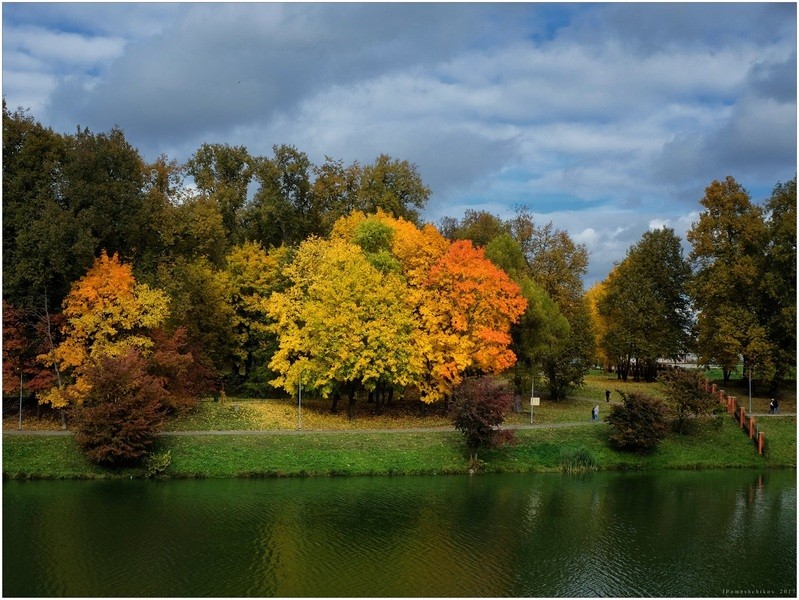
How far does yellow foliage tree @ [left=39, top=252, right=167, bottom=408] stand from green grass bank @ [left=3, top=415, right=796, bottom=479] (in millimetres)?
3983

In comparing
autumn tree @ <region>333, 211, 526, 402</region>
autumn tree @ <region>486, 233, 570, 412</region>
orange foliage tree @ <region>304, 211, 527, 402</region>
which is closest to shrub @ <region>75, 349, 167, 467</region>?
orange foliage tree @ <region>304, 211, 527, 402</region>

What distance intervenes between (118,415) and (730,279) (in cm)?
4184

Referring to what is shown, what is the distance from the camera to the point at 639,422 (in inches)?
1607

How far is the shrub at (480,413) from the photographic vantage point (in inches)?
1495

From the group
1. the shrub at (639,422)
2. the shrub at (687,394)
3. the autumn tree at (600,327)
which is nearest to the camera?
the shrub at (639,422)

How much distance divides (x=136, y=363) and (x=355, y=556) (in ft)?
58.5

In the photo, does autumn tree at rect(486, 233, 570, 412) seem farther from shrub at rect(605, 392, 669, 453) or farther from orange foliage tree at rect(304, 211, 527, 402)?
shrub at rect(605, 392, 669, 453)

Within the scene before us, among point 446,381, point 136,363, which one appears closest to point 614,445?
point 446,381

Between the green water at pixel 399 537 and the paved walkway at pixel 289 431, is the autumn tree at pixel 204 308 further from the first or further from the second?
the green water at pixel 399 537

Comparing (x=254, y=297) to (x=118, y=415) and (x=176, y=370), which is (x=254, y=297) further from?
(x=118, y=415)

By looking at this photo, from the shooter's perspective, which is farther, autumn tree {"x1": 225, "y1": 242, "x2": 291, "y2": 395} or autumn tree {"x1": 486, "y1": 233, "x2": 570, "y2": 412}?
autumn tree {"x1": 225, "y1": 242, "x2": 291, "y2": 395}

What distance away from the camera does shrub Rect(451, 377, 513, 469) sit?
125ft

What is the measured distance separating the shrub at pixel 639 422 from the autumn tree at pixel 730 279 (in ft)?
43.8

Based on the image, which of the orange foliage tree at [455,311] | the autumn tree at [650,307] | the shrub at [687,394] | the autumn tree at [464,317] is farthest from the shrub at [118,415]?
the autumn tree at [650,307]
